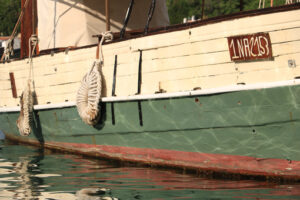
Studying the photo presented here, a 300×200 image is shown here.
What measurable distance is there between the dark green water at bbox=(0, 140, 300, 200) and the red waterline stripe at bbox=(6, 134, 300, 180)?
0.21m

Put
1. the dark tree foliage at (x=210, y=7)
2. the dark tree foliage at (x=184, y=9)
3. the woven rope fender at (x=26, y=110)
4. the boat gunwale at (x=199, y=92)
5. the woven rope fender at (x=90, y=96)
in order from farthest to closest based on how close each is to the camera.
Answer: the dark tree foliage at (x=184, y=9) < the dark tree foliage at (x=210, y=7) < the woven rope fender at (x=26, y=110) < the woven rope fender at (x=90, y=96) < the boat gunwale at (x=199, y=92)

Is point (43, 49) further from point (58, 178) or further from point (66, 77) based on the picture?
point (58, 178)

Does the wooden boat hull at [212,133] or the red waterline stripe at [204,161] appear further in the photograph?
the red waterline stripe at [204,161]

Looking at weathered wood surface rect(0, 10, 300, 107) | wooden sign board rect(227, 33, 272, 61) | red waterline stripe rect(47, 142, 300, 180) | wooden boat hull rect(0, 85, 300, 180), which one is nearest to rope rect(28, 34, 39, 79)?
weathered wood surface rect(0, 10, 300, 107)

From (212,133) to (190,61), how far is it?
1083 millimetres

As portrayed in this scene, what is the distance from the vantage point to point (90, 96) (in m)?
9.59

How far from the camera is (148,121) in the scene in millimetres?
8875

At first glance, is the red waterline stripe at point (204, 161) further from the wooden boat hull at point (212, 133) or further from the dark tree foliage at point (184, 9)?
the dark tree foliage at point (184, 9)

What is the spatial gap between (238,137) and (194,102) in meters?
0.83

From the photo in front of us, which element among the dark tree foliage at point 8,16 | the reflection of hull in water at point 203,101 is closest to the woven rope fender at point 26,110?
the reflection of hull in water at point 203,101

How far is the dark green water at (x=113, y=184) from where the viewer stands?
695cm

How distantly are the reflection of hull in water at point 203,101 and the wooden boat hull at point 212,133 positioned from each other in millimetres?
13

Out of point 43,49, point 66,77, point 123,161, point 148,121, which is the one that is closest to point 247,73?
point 148,121

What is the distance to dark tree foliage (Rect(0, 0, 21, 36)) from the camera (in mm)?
51803
